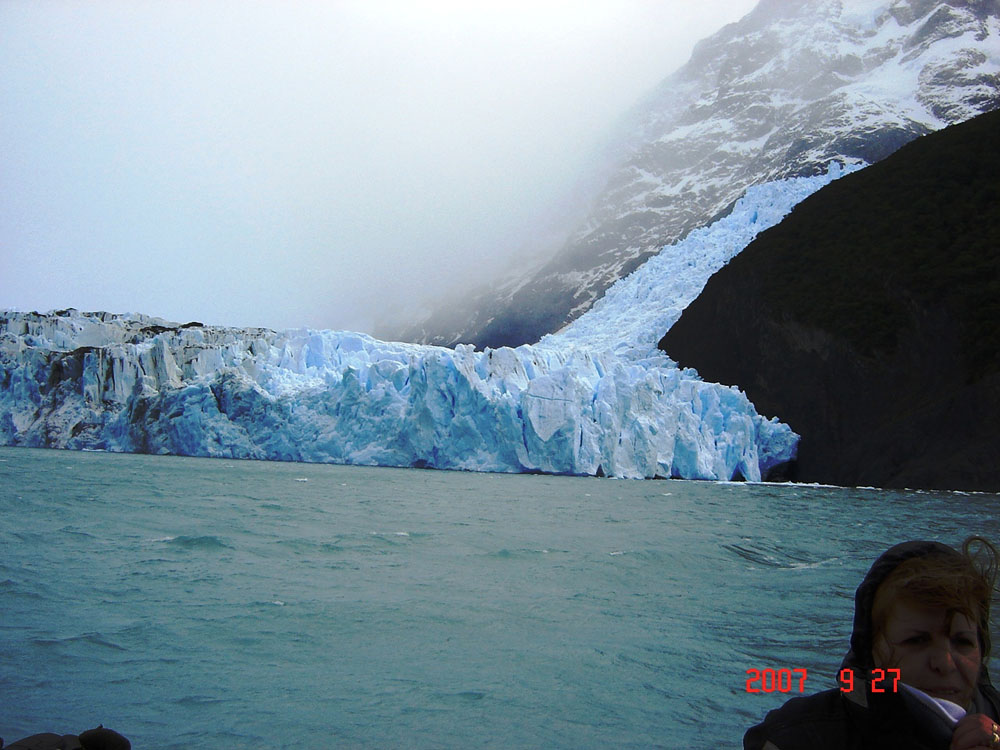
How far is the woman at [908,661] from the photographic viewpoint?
1553mm

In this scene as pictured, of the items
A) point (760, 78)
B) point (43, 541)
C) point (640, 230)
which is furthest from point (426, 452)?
point (760, 78)

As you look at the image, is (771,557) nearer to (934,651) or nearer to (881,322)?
(934,651)

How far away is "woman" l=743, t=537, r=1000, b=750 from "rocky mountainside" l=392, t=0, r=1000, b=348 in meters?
77.6

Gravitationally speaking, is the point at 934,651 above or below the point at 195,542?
above

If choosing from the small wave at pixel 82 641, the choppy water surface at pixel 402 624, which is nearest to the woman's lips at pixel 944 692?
the choppy water surface at pixel 402 624

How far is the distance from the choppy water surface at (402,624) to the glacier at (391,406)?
1745 centimetres

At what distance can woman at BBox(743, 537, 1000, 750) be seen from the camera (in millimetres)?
1553

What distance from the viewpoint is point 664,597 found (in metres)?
8.10

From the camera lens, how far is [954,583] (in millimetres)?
1538

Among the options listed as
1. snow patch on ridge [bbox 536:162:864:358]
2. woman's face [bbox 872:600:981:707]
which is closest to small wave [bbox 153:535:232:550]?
woman's face [bbox 872:600:981:707]

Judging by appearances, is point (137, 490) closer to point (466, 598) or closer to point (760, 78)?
point (466, 598)

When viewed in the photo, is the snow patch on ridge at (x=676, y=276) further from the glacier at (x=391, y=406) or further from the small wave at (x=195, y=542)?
the small wave at (x=195, y=542)

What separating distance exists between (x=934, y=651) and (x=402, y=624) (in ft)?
17.9
